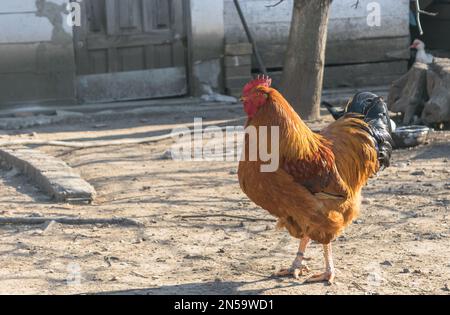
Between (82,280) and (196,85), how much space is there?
28.6 ft

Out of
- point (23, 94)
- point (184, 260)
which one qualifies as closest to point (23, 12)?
point (23, 94)

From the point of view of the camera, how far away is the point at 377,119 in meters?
6.69

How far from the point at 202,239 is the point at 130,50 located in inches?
302

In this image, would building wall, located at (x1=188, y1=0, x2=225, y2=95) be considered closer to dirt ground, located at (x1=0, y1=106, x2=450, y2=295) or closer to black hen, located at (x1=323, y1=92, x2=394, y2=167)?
dirt ground, located at (x1=0, y1=106, x2=450, y2=295)

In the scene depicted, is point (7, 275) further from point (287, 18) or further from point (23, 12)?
point (287, 18)

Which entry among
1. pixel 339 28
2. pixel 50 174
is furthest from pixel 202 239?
pixel 339 28

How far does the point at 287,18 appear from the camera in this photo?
1459cm

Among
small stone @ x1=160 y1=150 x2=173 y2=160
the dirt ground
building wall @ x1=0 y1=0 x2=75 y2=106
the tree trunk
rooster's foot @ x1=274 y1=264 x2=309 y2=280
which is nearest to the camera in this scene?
the dirt ground

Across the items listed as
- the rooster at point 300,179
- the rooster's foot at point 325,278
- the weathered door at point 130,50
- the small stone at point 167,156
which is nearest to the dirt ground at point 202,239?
the rooster's foot at point 325,278

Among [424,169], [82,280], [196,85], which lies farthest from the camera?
[196,85]

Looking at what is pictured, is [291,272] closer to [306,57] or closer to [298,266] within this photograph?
[298,266]

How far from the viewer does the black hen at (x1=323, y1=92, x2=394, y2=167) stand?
6.45 meters

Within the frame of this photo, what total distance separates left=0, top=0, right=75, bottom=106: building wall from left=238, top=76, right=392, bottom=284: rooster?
8.02 meters

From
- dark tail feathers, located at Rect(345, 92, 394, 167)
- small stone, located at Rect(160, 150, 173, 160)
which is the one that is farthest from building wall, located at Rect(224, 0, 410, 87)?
dark tail feathers, located at Rect(345, 92, 394, 167)
